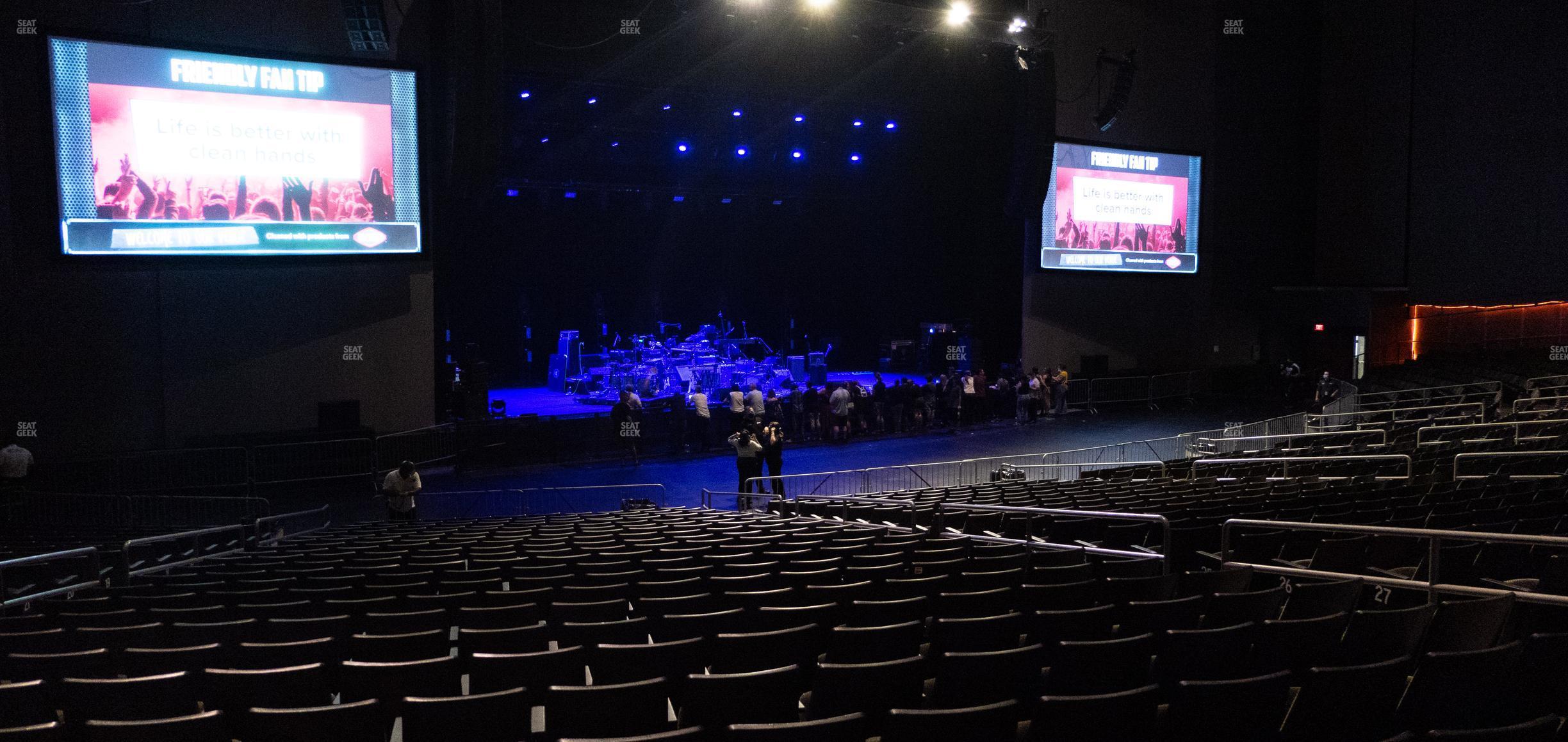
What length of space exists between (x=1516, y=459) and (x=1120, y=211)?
1723cm

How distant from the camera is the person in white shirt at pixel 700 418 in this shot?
20156 millimetres

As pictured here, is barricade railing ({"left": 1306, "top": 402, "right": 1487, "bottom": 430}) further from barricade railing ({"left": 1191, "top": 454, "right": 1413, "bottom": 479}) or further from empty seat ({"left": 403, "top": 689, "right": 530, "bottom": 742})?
empty seat ({"left": 403, "top": 689, "right": 530, "bottom": 742})

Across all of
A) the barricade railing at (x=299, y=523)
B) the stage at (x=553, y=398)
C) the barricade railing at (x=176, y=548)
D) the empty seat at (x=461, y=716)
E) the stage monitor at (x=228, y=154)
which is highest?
the stage monitor at (x=228, y=154)

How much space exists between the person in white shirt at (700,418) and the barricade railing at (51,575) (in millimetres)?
11915

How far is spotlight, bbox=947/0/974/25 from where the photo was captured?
20.0 meters

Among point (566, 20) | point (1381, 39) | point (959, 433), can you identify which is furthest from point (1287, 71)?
point (566, 20)

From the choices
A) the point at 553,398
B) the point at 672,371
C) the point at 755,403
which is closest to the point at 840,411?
the point at 755,403

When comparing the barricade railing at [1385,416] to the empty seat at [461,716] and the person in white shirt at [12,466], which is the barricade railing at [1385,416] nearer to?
the empty seat at [461,716]

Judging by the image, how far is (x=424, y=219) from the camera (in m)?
Result: 18.0

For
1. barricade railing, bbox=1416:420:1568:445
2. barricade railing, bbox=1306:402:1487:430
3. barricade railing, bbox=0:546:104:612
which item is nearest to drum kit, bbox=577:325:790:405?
barricade railing, bbox=1306:402:1487:430

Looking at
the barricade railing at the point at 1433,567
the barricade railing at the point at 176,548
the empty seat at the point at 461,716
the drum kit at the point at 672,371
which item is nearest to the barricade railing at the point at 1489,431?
the barricade railing at the point at 1433,567

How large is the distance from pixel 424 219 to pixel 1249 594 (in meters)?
16.3

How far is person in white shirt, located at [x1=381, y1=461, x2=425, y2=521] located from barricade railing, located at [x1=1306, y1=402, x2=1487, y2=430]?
15.7m

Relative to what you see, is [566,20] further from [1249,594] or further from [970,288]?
[1249,594]
